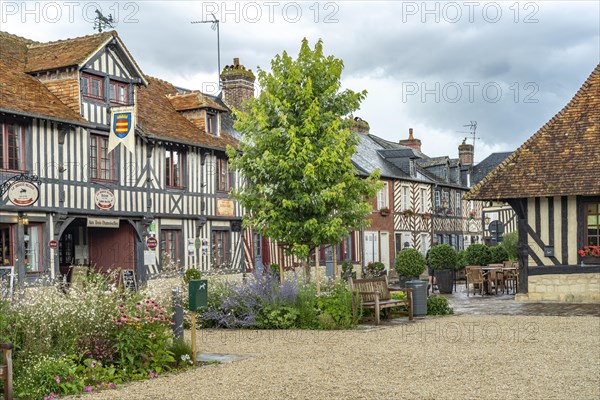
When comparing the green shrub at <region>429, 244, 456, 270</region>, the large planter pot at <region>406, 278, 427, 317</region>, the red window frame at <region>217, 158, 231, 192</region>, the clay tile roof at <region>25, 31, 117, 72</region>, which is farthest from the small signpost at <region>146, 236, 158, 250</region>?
the large planter pot at <region>406, 278, 427, 317</region>

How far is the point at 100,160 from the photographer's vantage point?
20.5m

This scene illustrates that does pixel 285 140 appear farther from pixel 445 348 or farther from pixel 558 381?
pixel 558 381

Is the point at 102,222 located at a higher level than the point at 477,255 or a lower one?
higher

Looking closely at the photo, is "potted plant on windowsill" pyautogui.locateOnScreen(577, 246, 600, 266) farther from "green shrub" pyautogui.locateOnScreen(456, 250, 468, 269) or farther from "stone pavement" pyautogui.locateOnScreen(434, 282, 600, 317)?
"green shrub" pyautogui.locateOnScreen(456, 250, 468, 269)

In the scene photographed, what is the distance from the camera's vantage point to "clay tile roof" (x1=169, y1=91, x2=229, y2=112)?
24812mm

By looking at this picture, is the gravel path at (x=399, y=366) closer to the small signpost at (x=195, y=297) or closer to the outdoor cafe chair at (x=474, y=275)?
the small signpost at (x=195, y=297)

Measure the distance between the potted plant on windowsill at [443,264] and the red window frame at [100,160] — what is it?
8.79 m

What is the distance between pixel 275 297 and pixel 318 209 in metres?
3.16

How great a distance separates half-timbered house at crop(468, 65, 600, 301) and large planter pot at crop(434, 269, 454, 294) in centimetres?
359

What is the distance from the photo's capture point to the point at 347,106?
16.7m

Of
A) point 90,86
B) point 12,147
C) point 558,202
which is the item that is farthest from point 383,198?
point 12,147

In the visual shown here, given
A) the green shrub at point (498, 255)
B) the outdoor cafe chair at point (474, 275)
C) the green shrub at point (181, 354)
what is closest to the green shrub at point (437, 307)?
the outdoor cafe chair at point (474, 275)

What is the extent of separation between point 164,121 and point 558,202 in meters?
11.2

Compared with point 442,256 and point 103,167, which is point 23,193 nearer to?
point 103,167
